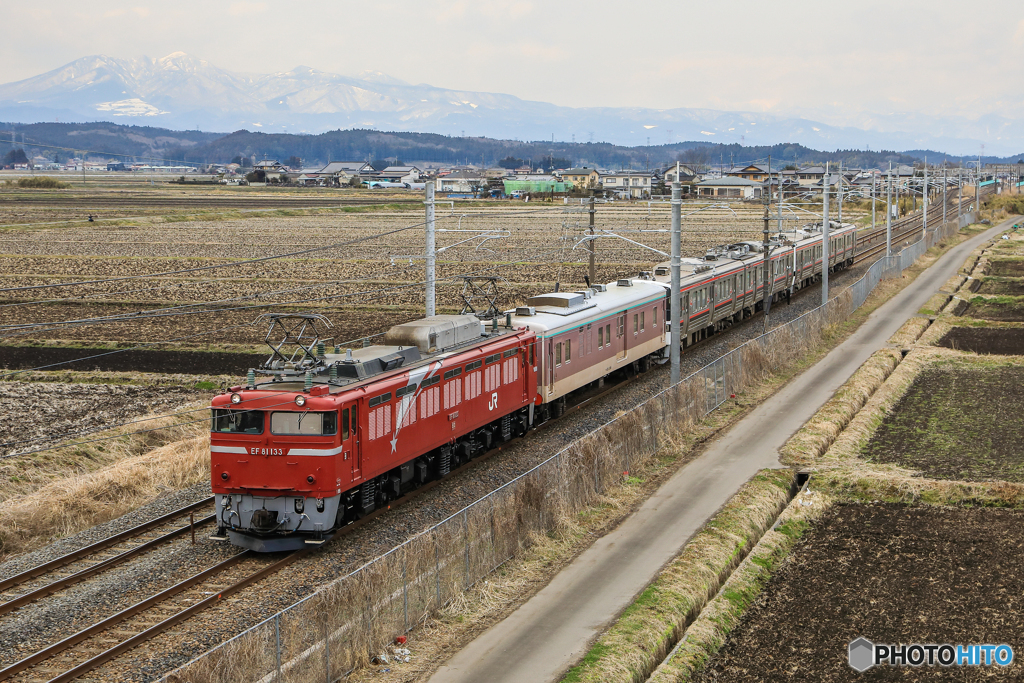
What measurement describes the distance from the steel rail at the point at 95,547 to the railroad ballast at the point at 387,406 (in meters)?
2.06

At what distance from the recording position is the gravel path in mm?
15750

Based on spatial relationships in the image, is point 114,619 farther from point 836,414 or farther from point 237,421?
point 836,414

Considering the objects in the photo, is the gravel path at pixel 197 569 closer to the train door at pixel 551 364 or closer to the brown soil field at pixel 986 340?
the train door at pixel 551 364

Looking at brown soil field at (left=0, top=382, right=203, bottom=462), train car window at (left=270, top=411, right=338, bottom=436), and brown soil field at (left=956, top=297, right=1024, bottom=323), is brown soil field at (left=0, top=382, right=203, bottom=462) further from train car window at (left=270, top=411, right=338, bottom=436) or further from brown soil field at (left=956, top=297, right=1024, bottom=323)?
brown soil field at (left=956, top=297, right=1024, bottom=323)

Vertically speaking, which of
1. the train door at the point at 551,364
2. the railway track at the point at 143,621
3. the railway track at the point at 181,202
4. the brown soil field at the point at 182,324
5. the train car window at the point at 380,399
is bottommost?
the railway track at the point at 143,621

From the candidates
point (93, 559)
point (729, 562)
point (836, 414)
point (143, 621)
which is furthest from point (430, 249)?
point (143, 621)

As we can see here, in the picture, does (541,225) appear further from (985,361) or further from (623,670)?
(623,670)

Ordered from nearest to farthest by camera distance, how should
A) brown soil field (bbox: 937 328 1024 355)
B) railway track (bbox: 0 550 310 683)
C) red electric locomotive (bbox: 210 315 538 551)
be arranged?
railway track (bbox: 0 550 310 683) < red electric locomotive (bbox: 210 315 538 551) < brown soil field (bbox: 937 328 1024 355)

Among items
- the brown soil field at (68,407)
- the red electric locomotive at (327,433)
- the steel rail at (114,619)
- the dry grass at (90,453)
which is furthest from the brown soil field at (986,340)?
the steel rail at (114,619)

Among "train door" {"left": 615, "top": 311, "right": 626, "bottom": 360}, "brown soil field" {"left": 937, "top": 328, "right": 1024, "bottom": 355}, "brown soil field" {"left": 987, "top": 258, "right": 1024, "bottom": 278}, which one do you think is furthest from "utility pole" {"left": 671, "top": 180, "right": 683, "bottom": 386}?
"brown soil field" {"left": 987, "top": 258, "right": 1024, "bottom": 278}

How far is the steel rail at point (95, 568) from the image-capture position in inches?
677

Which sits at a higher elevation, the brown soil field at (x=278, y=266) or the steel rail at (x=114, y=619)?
the brown soil field at (x=278, y=266)

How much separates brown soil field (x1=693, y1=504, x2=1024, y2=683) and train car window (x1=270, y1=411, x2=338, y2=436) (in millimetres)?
8121

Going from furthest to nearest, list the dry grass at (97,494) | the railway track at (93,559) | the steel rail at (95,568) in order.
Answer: the dry grass at (97,494), the railway track at (93,559), the steel rail at (95,568)
